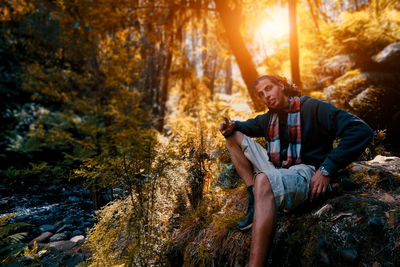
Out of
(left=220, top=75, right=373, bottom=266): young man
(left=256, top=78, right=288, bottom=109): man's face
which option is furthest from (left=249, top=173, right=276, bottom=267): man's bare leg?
(left=256, top=78, right=288, bottom=109): man's face

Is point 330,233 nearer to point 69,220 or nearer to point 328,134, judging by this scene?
point 328,134

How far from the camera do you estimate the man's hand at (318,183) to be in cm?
182

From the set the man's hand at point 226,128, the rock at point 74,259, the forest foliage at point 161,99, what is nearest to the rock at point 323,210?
the man's hand at point 226,128

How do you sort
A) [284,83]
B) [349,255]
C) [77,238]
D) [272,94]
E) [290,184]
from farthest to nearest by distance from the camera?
[77,238]
[284,83]
[272,94]
[290,184]
[349,255]

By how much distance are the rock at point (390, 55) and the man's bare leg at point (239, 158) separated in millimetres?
5846

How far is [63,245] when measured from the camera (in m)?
3.59

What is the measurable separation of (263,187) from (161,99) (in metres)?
7.97

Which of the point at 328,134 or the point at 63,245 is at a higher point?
the point at 328,134

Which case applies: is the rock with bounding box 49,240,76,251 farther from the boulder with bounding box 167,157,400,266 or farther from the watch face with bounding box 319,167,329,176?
the watch face with bounding box 319,167,329,176

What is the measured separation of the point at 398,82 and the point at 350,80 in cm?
100

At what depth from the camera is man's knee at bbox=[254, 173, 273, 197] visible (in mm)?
1718

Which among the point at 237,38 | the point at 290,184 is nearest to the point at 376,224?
the point at 290,184

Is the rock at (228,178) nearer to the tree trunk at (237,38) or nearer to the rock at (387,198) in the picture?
the rock at (387,198)

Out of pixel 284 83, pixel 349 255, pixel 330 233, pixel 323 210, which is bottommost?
pixel 349 255
